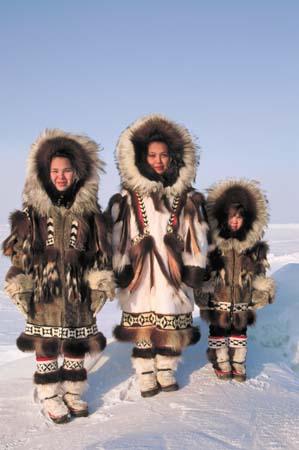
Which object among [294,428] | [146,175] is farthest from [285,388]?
[146,175]

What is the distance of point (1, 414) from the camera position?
10.5ft

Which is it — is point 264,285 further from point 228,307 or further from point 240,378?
point 240,378

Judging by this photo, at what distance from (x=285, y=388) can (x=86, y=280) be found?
1.78m

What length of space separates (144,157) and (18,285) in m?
1.27

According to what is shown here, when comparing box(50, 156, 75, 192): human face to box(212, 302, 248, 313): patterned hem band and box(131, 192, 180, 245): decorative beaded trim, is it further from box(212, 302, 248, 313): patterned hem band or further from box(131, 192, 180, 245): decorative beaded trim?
box(212, 302, 248, 313): patterned hem band

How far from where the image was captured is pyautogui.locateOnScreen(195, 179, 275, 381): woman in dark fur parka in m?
3.68

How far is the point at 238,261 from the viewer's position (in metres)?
3.69

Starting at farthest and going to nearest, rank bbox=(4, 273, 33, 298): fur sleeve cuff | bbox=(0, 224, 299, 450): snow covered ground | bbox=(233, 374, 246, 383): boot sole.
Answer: bbox=(233, 374, 246, 383): boot sole < bbox=(4, 273, 33, 298): fur sleeve cuff < bbox=(0, 224, 299, 450): snow covered ground

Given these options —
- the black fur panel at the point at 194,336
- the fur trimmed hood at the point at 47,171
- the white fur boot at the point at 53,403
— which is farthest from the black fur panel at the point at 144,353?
the fur trimmed hood at the point at 47,171

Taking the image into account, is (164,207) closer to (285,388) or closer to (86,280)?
(86,280)

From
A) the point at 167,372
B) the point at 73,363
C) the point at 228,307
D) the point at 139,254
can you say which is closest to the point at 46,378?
the point at 73,363

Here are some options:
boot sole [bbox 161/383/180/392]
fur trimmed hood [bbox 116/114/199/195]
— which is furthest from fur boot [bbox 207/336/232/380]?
fur trimmed hood [bbox 116/114/199/195]

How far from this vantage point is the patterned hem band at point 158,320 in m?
3.33

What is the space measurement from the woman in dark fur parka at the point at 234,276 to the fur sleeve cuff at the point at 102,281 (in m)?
0.95
